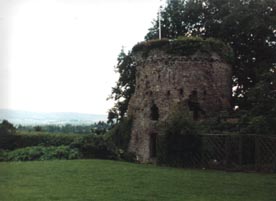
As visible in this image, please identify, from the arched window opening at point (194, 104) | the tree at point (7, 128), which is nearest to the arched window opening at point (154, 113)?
the arched window opening at point (194, 104)

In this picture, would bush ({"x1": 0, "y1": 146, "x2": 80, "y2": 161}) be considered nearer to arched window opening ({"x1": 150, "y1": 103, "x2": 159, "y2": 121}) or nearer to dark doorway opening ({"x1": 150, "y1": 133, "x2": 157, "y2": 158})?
dark doorway opening ({"x1": 150, "y1": 133, "x2": 157, "y2": 158})

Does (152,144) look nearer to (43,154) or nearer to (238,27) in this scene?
(43,154)

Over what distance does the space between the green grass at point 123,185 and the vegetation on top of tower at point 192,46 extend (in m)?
11.5

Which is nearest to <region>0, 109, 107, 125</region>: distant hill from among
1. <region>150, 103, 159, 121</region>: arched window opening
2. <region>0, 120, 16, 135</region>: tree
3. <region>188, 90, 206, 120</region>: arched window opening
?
<region>0, 120, 16, 135</region>: tree

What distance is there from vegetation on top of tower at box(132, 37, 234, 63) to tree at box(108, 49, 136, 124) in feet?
25.2

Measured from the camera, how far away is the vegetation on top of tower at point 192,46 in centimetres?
2686

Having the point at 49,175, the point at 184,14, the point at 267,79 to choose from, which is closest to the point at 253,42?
the point at 184,14

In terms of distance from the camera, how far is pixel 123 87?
3584 cm

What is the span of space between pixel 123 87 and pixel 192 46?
33.1ft

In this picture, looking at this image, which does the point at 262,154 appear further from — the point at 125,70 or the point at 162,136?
the point at 125,70

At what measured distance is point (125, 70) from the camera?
118 ft

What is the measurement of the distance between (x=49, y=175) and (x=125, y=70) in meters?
21.7

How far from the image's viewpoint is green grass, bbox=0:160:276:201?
11.2 meters

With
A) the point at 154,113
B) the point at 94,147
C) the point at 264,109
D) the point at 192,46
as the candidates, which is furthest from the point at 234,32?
the point at 94,147
